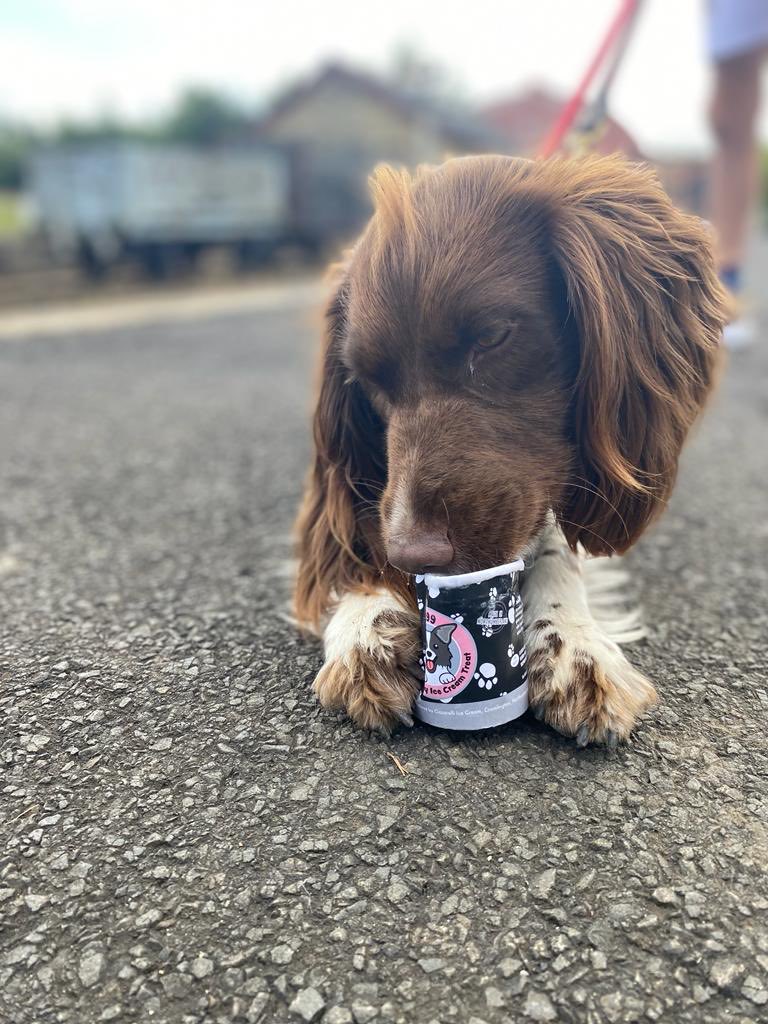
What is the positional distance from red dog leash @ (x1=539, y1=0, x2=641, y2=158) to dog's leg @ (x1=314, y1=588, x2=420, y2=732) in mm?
2118

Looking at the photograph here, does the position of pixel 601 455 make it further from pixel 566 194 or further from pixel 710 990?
pixel 710 990

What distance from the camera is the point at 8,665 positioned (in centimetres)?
247

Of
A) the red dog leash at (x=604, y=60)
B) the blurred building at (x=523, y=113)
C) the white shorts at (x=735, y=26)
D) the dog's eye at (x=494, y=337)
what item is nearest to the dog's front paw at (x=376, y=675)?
the dog's eye at (x=494, y=337)

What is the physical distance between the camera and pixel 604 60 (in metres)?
3.48

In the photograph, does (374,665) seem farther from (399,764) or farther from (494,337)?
(494,337)

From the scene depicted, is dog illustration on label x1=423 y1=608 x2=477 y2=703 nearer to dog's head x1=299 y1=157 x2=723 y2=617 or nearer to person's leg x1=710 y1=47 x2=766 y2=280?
dog's head x1=299 y1=157 x2=723 y2=617

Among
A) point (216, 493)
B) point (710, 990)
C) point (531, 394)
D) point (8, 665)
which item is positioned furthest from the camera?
point (216, 493)

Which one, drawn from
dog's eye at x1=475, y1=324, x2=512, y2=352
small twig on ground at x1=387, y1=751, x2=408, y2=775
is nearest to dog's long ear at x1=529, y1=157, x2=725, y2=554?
dog's eye at x1=475, y1=324, x2=512, y2=352

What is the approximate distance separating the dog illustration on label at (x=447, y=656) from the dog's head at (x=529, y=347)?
139mm

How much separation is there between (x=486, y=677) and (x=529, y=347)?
833mm

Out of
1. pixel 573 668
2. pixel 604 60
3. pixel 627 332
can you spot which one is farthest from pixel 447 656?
pixel 604 60

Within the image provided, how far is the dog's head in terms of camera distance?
215cm

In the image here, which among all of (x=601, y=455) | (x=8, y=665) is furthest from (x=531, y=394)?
(x=8, y=665)

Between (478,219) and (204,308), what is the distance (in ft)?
40.6
